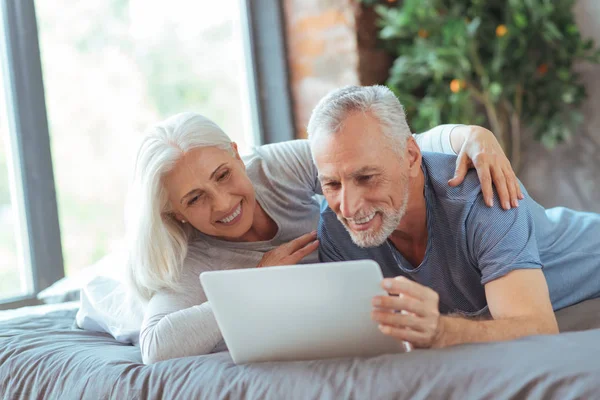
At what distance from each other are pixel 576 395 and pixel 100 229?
2570 millimetres

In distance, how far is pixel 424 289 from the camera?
1198 millimetres

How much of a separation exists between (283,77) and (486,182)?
7.97ft

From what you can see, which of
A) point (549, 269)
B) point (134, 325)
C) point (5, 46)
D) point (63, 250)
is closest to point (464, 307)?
point (549, 269)

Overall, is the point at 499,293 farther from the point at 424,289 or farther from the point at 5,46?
the point at 5,46

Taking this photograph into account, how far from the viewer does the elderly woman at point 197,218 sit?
5.76ft

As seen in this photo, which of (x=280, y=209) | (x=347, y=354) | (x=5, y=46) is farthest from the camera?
(x=5, y=46)

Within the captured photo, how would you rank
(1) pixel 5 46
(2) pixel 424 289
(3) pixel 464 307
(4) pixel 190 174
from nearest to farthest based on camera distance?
(2) pixel 424 289 < (3) pixel 464 307 < (4) pixel 190 174 < (1) pixel 5 46

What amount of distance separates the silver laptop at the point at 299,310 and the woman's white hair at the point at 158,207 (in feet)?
1.68

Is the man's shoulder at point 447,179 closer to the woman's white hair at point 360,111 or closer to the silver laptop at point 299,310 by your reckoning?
the woman's white hair at point 360,111

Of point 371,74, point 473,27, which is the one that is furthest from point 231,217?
point 371,74

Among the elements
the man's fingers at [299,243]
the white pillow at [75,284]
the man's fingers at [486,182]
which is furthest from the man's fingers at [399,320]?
the white pillow at [75,284]

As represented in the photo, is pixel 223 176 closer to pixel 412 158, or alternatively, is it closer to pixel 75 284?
pixel 412 158

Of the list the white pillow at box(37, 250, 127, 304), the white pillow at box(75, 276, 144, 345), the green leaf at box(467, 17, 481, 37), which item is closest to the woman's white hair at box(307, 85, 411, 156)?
the white pillow at box(75, 276, 144, 345)

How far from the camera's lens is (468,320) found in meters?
1.31
